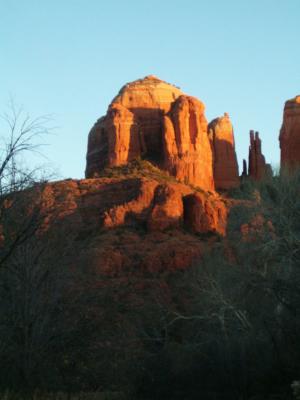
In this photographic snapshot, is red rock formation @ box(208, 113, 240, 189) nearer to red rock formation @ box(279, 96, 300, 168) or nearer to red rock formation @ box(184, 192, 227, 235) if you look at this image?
red rock formation @ box(279, 96, 300, 168)

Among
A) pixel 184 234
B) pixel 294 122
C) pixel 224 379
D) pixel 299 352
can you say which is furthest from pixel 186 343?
pixel 294 122

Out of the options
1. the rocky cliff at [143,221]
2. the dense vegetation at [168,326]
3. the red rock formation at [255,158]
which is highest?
the red rock formation at [255,158]

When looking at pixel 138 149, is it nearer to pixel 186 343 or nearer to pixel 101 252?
pixel 101 252

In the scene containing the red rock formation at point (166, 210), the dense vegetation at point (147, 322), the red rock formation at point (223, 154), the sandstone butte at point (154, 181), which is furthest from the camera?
the red rock formation at point (223, 154)

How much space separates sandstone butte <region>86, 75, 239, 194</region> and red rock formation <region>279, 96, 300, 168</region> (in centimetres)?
612

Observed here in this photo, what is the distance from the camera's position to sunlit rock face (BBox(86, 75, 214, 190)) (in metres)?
73.5

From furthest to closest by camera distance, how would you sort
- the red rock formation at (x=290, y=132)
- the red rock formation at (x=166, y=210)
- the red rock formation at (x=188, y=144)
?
the red rock formation at (x=290, y=132) < the red rock formation at (x=188, y=144) < the red rock formation at (x=166, y=210)

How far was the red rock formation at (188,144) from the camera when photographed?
7281cm

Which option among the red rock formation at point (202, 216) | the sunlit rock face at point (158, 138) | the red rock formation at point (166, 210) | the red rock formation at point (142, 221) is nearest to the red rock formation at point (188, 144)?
the sunlit rock face at point (158, 138)

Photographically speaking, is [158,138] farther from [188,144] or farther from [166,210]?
[166,210]

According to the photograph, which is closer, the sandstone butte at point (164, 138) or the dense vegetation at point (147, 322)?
the dense vegetation at point (147, 322)

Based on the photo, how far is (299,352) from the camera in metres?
19.8

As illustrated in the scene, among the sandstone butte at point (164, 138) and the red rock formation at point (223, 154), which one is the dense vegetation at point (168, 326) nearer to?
the sandstone butte at point (164, 138)

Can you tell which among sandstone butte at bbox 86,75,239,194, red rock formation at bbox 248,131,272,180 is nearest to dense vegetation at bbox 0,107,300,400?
sandstone butte at bbox 86,75,239,194
